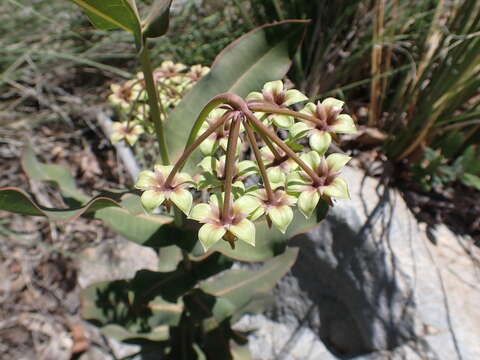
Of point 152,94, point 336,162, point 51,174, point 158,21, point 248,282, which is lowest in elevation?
point 248,282

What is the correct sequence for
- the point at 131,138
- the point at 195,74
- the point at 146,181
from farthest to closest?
the point at 195,74 → the point at 131,138 → the point at 146,181

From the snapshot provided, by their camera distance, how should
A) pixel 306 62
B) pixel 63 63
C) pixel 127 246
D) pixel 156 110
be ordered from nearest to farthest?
pixel 156 110 < pixel 306 62 < pixel 127 246 < pixel 63 63

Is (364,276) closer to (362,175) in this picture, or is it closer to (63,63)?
(362,175)

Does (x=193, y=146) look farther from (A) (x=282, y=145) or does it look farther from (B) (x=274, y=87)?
(B) (x=274, y=87)

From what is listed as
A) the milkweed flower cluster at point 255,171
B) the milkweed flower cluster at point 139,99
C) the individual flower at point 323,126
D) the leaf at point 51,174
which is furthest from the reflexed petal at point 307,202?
the leaf at point 51,174

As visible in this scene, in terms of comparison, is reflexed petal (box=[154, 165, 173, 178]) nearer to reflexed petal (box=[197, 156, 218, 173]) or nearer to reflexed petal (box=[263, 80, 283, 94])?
reflexed petal (box=[197, 156, 218, 173])

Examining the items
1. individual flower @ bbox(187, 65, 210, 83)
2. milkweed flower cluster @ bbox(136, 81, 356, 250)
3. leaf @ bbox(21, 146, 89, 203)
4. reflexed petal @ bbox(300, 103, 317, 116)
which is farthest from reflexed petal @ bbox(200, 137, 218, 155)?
leaf @ bbox(21, 146, 89, 203)

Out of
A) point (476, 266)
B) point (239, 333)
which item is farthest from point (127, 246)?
point (476, 266)

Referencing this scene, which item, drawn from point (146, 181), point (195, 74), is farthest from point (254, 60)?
point (146, 181)
